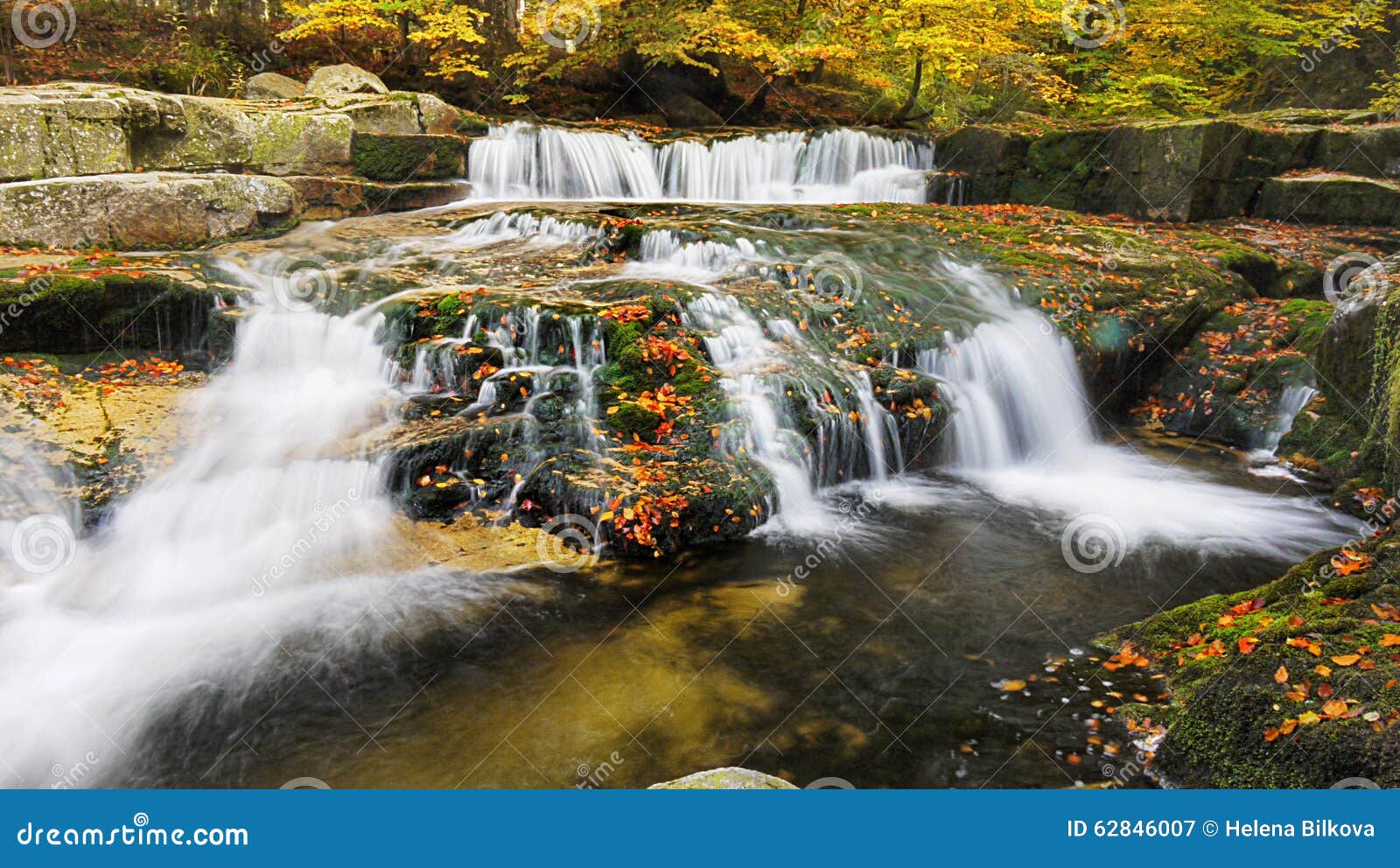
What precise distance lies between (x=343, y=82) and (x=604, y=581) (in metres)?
12.1

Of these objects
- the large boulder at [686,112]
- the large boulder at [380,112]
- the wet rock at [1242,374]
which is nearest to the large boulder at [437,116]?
the large boulder at [380,112]

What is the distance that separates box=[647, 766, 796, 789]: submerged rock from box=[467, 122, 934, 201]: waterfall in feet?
39.8

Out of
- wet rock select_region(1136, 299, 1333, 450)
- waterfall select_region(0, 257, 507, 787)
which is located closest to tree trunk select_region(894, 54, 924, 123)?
wet rock select_region(1136, 299, 1333, 450)

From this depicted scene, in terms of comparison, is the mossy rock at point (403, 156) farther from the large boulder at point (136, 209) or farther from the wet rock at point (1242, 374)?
the wet rock at point (1242, 374)

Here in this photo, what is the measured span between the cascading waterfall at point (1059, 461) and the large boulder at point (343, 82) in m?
10.4

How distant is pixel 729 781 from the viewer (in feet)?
10.2

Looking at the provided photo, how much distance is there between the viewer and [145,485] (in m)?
6.55

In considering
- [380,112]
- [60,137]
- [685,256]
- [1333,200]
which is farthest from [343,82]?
[1333,200]

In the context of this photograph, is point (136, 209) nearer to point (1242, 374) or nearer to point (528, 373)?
point (528, 373)

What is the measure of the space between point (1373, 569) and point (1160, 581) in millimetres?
1746

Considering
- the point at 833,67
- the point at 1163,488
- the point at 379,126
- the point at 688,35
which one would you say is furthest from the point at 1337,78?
the point at 379,126

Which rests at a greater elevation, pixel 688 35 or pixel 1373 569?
pixel 688 35

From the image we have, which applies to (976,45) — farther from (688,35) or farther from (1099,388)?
(1099,388)

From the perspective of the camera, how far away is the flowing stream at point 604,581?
4332 millimetres
